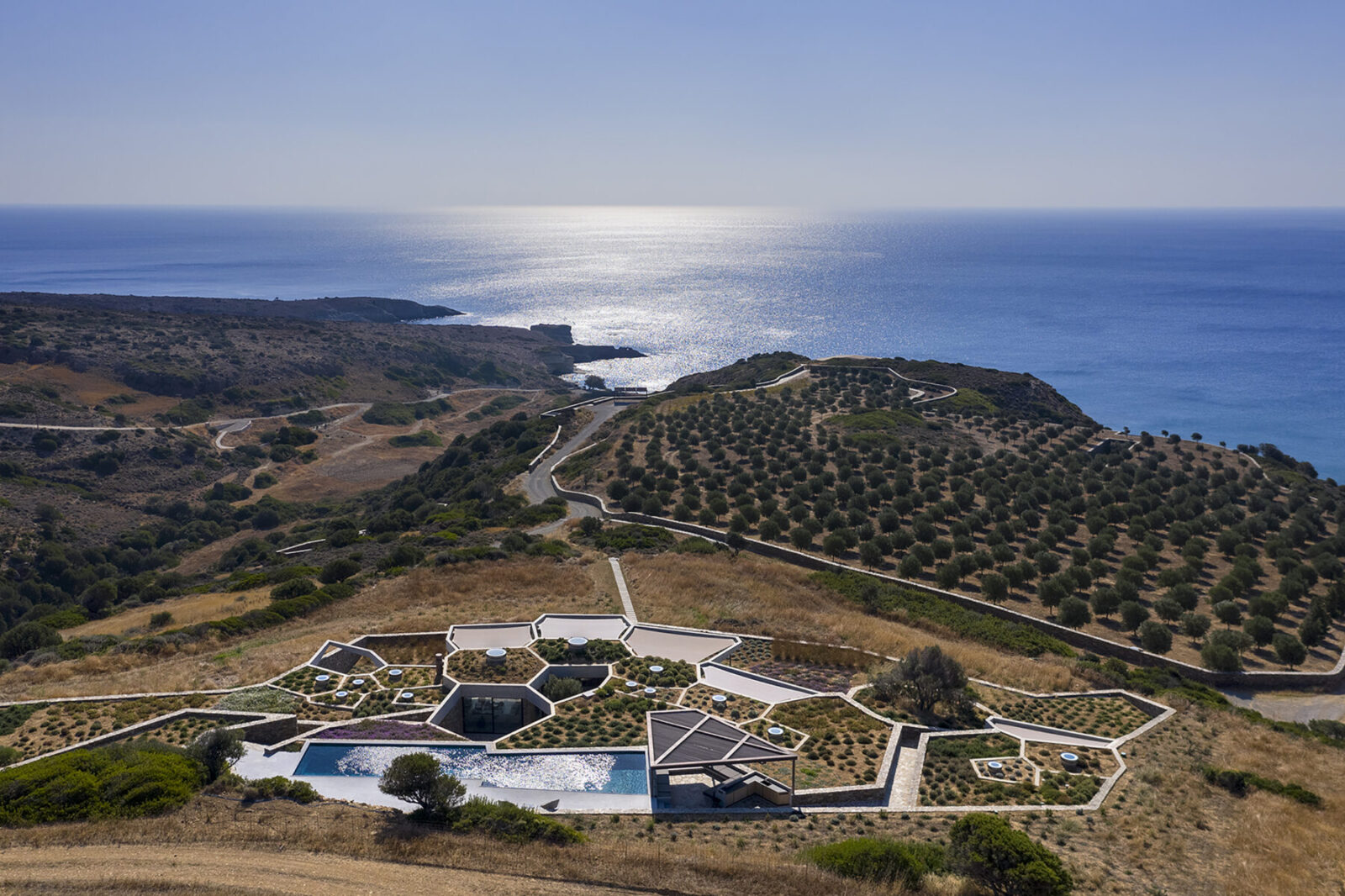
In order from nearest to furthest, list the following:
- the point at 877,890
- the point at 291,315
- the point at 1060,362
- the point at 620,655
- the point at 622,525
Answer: the point at 877,890, the point at 620,655, the point at 622,525, the point at 1060,362, the point at 291,315

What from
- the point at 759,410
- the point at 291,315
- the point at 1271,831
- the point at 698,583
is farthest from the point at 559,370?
the point at 1271,831

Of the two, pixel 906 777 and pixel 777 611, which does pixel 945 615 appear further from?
pixel 906 777

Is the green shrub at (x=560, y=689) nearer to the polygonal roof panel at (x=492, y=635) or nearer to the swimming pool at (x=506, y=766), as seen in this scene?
the polygonal roof panel at (x=492, y=635)

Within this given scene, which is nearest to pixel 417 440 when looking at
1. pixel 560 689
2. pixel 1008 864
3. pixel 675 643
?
pixel 675 643

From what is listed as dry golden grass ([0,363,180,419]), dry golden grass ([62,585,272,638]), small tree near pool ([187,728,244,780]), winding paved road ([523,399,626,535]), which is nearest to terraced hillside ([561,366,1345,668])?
winding paved road ([523,399,626,535])

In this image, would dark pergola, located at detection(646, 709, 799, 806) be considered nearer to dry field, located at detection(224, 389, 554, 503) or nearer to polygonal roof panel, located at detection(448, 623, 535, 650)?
polygonal roof panel, located at detection(448, 623, 535, 650)

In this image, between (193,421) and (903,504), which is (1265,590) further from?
(193,421)

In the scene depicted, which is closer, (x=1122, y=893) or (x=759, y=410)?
(x=1122, y=893)
